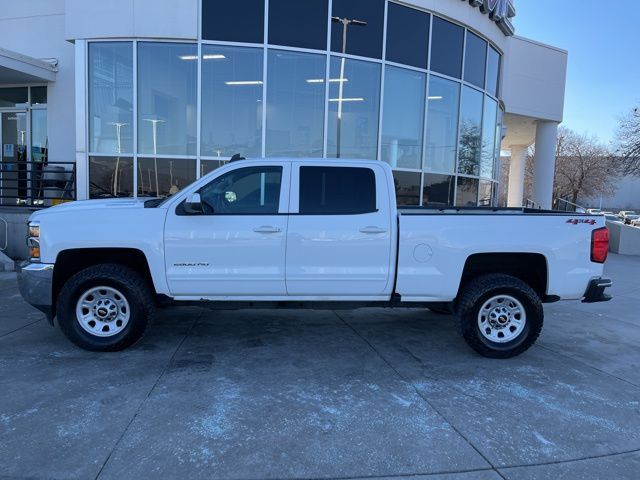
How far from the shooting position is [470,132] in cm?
1363

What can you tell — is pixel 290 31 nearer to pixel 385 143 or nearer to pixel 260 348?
pixel 385 143

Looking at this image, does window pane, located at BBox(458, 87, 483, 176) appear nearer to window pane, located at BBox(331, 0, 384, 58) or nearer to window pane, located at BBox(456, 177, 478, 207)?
window pane, located at BBox(456, 177, 478, 207)

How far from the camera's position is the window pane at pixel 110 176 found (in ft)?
34.8

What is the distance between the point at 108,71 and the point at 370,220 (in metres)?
8.50

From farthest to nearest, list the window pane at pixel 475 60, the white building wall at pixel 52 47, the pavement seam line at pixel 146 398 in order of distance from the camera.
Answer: the window pane at pixel 475 60 < the white building wall at pixel 52 47 < the pavement seam line at pixel 146 398

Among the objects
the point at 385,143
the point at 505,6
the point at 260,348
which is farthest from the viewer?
the point at 505,6

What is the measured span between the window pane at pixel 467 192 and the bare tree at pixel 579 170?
42.3 m

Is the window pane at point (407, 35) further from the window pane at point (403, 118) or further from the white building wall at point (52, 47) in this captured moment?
the white building wall at point (52, 47)

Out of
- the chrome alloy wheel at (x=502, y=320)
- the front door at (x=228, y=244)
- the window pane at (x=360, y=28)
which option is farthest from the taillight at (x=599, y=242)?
the window pane at (x=360, y=28)

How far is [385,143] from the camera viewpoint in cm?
1179

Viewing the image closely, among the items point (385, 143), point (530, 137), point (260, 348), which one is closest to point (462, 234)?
point (260, 348)

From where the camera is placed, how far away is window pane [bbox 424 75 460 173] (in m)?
12.4

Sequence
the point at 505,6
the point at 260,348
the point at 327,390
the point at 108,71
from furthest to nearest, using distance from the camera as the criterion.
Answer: the point at 505,6 < the point at 108,71 < the point at 260,348 < the point at 327,390

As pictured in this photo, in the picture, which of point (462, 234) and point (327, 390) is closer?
point (327, 390)
